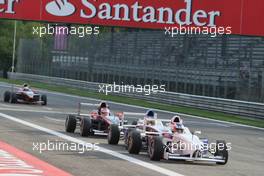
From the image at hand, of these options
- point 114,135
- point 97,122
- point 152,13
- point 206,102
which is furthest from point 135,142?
point 152,13

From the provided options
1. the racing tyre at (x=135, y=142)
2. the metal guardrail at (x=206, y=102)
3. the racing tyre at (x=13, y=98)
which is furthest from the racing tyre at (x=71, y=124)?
the metal guardrail at (x=206, y=102)

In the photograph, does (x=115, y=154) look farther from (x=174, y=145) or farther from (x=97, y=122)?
(x=97, y=122)

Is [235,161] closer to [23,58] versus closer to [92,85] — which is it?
[92,85]

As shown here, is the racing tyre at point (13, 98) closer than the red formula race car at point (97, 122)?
No

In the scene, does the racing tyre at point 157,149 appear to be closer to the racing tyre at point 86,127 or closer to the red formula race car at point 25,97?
the racing tyre at point 86,127

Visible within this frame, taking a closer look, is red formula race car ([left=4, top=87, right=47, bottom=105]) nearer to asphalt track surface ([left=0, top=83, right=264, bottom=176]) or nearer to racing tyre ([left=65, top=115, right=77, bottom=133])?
asphalt track surface ([left=0, top=83, right=264, bottom=176])

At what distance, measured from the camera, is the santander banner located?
39.7 meters

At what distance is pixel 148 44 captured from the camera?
48.6 meters

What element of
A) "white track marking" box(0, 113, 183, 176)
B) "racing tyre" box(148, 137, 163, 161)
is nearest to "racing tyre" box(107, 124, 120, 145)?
"white track marking" box(0, 113, 183, 176)

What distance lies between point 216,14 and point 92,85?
15451 mm

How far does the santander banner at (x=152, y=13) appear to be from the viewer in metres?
39.7

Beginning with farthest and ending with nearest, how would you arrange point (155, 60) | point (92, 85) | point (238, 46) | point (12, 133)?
point (92, 85), point (155, 60), point (238, 46), point (12, 133)

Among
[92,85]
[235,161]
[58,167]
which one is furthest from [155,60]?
[58,167]

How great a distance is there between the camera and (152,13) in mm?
40438
